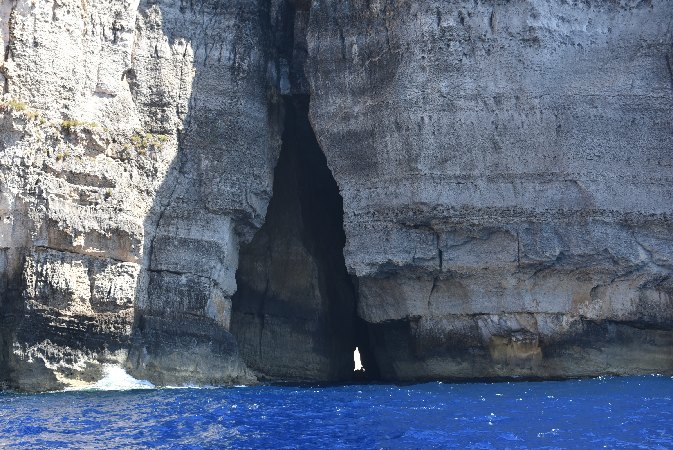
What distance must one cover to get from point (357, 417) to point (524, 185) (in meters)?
9.30

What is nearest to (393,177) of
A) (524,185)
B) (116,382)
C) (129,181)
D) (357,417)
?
(524,185)

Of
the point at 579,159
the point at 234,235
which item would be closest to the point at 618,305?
the point at 579,159

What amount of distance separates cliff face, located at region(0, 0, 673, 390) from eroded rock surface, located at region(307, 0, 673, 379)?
52 millimetres

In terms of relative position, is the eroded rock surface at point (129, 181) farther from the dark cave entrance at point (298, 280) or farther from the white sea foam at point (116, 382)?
the dark cave entrance at point (298, 280)

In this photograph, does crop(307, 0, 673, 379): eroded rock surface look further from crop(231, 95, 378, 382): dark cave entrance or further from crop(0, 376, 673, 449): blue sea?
crop(231, 95, 378, 382): dark cave entrance

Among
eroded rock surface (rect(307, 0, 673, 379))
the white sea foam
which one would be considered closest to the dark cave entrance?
eroded rock surface (rect(307, 0, 673, 379))

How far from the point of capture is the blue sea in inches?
681

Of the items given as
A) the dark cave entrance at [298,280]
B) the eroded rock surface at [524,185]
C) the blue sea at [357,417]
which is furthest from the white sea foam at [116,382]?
the eroded rock surface at [524,185]

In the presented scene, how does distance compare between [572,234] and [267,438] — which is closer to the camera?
[267,438]

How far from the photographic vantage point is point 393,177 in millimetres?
27562

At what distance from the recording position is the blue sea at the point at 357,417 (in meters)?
17.3

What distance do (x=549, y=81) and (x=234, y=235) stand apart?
29.8 feet

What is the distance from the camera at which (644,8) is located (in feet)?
90.5

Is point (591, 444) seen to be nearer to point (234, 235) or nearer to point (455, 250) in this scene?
point (455, 250)
